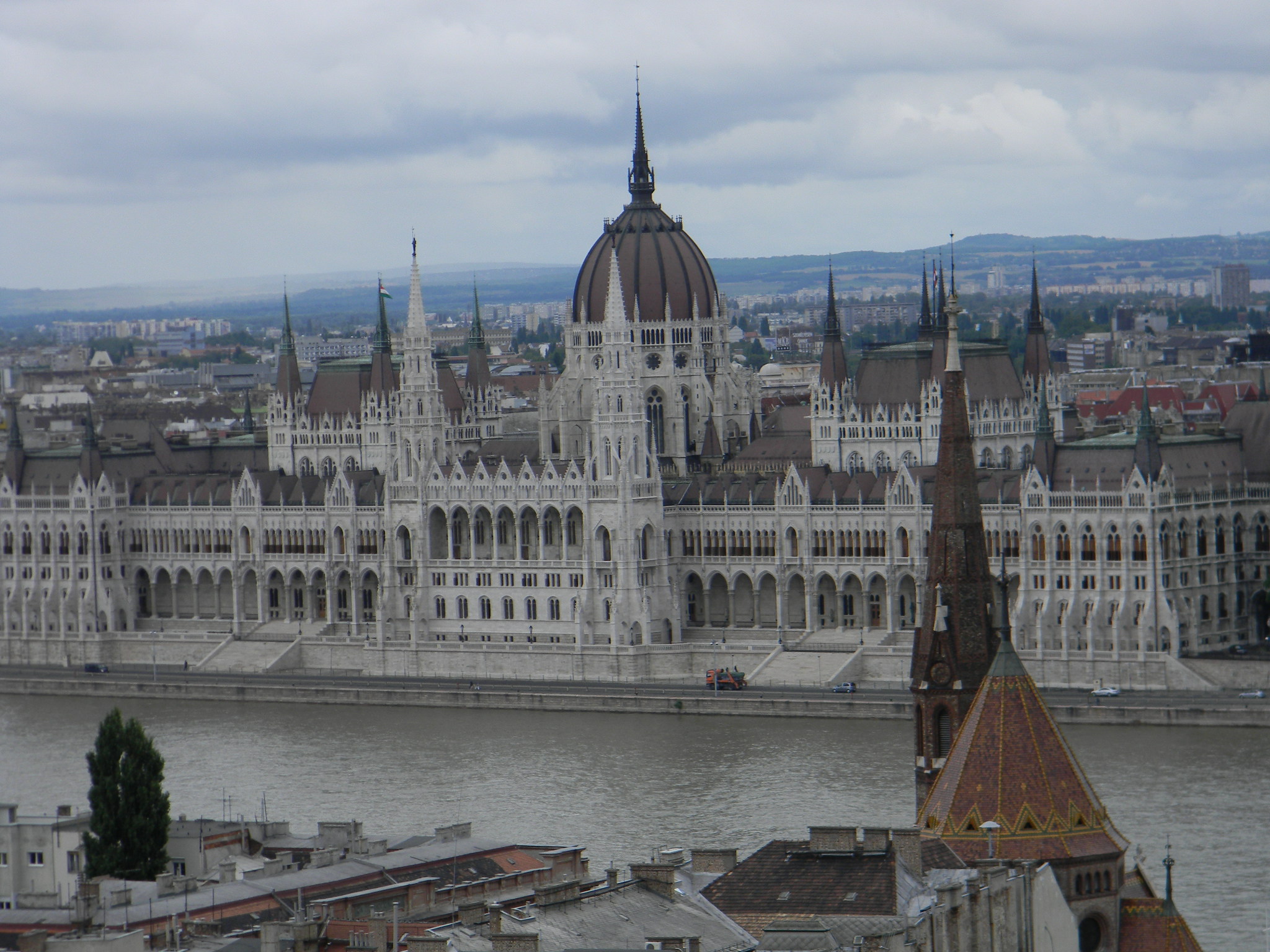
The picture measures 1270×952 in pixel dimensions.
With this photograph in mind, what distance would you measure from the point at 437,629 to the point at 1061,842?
246 ft

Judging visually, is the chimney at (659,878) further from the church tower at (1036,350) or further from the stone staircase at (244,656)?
the church tower at (1036,350)

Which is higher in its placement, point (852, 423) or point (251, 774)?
point (852, 423)

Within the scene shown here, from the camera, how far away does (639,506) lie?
402 ft

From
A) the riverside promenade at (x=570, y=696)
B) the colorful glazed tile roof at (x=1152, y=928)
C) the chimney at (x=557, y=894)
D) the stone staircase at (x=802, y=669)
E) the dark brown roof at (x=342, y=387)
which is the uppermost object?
the dark brown roof at (x=342, y=387)

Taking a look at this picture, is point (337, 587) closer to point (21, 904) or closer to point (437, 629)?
point (437, 629)

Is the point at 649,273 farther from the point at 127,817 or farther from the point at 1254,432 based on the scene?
the point at 127,817

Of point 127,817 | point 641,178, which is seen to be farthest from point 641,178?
point 127,817

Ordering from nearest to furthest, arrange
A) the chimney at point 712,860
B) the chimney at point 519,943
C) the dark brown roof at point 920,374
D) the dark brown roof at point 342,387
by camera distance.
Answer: the chimney at point 519,943
the chimney at point 712,860
the dark brown roof at point 920,374
the dark brown roof at point 342,387

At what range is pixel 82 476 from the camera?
13650cm

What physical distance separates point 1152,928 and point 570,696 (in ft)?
203

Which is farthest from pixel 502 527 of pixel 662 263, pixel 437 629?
pixel 662 263

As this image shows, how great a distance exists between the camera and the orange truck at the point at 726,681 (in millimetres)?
114375

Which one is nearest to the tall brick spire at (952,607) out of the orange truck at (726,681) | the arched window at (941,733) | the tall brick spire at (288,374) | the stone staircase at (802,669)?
the arched window at (941,733)

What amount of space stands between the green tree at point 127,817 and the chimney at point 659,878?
17027 millimetres
